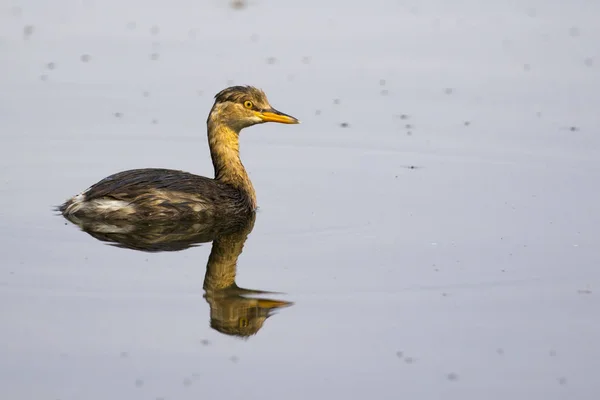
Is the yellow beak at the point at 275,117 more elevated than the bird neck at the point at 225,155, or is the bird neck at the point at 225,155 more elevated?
the yellow beak at the point at 275,117

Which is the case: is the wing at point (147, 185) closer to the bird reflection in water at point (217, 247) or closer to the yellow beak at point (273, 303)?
the bird reflection in water at point (217, 247)

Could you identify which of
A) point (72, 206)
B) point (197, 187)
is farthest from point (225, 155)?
point (72, 206)

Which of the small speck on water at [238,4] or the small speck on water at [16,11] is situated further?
the small speck on water at [238,4]

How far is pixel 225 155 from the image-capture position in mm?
12836

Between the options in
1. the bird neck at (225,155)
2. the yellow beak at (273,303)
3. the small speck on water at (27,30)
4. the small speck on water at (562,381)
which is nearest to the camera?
the small speck on water at (562,381)

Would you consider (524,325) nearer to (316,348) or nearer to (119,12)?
(316,348)

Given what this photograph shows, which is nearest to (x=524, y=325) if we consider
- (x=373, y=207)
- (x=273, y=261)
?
(x=273, y=261)

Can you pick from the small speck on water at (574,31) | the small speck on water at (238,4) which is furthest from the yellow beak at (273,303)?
the small speck on water at (238,4)

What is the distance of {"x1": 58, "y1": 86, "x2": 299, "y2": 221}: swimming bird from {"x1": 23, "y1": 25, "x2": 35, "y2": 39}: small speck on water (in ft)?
20.5

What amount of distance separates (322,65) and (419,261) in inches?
275

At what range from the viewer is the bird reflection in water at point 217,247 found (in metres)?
9.21

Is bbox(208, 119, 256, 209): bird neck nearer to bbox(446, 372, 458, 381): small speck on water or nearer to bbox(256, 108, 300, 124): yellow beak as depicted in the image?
bbox(256, 108, 300, 124): yellow beak

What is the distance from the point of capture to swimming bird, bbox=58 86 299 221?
462 inches

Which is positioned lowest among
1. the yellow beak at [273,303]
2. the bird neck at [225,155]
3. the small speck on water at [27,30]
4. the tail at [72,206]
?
the yellow beak at [273,303]
